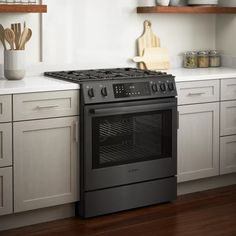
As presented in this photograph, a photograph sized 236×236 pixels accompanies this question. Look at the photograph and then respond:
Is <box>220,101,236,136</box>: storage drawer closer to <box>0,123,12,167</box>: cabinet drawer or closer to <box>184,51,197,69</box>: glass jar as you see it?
<box>184,51,197,69</box>: glass jar

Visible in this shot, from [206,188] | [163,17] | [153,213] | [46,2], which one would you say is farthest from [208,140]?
[46,2]

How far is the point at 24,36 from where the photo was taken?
416cm

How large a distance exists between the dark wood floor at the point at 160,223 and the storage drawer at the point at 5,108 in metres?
0.72

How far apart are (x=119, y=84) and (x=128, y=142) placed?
1.31 feet

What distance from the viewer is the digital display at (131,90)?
4.07m

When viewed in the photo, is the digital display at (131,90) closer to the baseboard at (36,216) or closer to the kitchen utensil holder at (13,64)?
the kitchen utensil holder at (13,64)

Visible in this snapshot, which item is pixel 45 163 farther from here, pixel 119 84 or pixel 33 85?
pixel 119 84

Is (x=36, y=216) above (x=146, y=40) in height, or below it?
below

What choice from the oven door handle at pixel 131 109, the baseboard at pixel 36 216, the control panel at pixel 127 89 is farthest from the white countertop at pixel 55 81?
the baseboard at pixel 36 216

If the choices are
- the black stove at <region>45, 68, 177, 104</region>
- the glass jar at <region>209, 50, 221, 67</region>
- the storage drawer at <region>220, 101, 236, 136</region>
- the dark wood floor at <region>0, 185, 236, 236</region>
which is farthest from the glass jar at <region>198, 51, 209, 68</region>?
the dark wood floor at <region>0, 185, 236, 236</region>

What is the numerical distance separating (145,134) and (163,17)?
1.22 meters

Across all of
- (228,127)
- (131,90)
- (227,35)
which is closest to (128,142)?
(131,90)

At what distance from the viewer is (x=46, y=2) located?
4.37 meters

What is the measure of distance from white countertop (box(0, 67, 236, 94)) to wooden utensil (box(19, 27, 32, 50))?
0.23m
